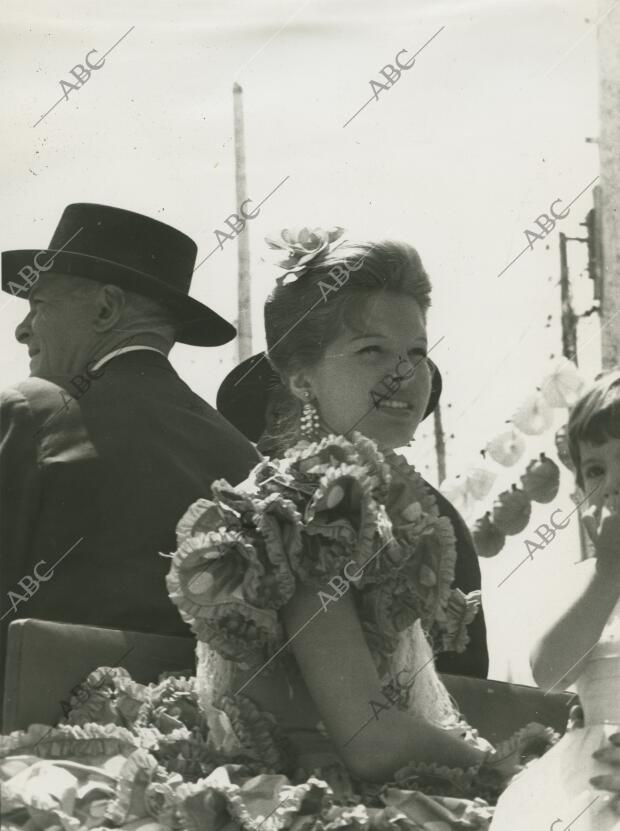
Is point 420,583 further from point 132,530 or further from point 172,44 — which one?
point 172,44

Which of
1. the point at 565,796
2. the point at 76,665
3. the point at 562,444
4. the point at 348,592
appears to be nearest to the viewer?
the point at 565,796

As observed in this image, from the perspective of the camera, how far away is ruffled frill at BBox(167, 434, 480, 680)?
2.76 metres

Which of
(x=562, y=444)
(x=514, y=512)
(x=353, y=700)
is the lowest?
(x=353, y=700)

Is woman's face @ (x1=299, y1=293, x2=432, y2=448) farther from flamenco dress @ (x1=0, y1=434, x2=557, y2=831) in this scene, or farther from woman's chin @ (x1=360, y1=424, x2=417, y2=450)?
flamenco dress @ (x1=0, y1=434, x2=557, y2=831)

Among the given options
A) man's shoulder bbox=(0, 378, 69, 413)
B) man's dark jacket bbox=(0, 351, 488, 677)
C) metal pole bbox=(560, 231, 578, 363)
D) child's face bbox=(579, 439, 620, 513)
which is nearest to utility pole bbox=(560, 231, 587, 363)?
metal pole bbox=(560, 231, 578, 363)

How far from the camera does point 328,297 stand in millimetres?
3078

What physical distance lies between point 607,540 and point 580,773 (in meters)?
0.36

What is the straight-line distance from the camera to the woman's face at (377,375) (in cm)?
305

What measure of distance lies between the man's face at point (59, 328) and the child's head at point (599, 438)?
1.12m

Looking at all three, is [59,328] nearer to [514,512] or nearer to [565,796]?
[514,512]

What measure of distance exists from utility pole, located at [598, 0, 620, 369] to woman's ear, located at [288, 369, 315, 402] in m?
0.62

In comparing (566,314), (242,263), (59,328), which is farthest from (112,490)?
(566,314)

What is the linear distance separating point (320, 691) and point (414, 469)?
43 cm

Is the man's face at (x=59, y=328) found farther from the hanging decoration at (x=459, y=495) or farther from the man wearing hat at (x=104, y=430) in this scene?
the hanging decoration at (x=459, y=495)
